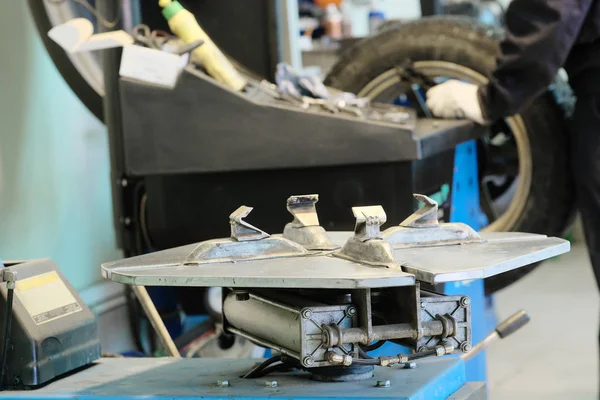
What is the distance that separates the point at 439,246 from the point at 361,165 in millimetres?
529

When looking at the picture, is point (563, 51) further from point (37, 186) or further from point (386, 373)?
point (37, 186)

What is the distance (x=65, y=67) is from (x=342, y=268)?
1273mm

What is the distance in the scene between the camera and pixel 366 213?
90 centimetres

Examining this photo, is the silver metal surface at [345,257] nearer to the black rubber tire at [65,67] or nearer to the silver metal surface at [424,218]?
the silver metal surface at [424,218]

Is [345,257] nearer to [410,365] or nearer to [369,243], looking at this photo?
[369,243]

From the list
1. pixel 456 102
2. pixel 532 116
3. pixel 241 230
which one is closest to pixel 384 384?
pixel 241 230

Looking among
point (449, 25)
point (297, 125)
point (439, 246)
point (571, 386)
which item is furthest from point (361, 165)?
point (571, 386)

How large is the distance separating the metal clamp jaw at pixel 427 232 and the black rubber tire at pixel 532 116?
102cm

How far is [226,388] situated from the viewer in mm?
950

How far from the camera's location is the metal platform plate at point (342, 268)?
771mm

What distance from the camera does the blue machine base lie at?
911mm

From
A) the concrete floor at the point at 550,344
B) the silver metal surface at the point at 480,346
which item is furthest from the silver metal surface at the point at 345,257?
the concrete floor at the point at 550,344

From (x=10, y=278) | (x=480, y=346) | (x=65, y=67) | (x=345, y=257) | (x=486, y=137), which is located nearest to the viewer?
(x=345, y=257)

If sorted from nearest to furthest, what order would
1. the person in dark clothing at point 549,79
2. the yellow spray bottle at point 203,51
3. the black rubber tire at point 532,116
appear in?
the yellow spray bottle at point 203,51
the person in dark clothing at point 549,79
the black rubber tire at point 532,116
